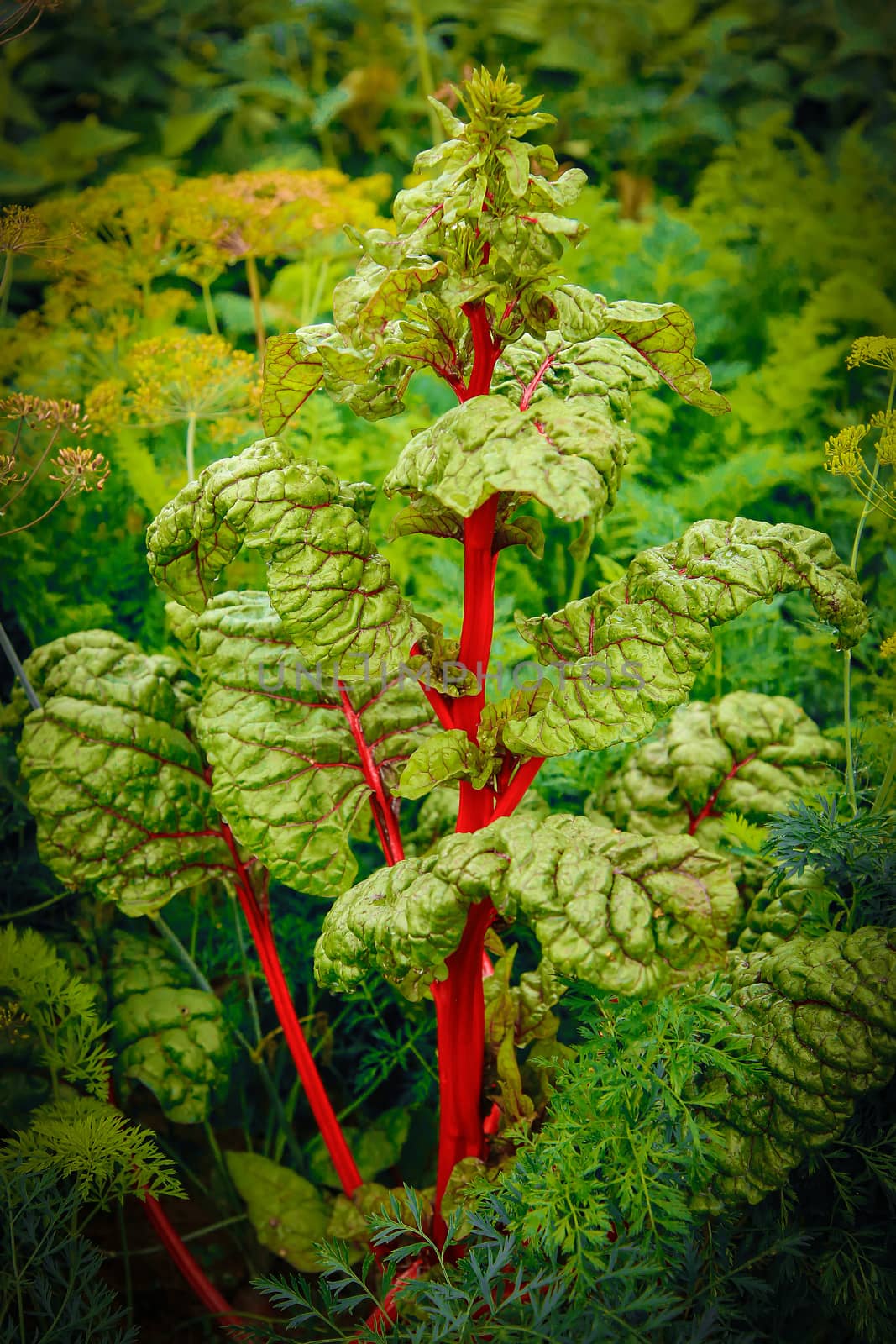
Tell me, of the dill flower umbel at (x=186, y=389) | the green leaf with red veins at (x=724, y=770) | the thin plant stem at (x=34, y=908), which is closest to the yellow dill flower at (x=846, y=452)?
the green leaf with red veins at (x=724, y=770)

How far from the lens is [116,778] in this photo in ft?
3.23

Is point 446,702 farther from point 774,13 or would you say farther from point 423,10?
point 774,13

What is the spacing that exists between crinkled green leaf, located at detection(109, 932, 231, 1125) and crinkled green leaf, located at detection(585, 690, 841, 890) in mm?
493

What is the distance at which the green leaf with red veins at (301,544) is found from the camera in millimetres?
755

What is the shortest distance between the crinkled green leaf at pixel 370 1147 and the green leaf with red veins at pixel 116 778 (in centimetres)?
35

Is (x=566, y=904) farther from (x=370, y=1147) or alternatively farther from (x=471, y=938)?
(x=370, y=1147)

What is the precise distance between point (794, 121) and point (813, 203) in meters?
0.72

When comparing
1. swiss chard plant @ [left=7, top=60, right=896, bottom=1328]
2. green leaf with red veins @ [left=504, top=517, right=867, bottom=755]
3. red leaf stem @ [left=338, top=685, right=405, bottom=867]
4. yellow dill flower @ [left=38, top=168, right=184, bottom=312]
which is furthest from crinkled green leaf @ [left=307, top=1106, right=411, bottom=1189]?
yellow dill flower @ [left=38, top=168, right=184, bottom=312]

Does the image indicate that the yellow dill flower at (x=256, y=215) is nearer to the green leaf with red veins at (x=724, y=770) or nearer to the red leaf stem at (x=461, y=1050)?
the green leaf with red veins at (x=724, y=770)

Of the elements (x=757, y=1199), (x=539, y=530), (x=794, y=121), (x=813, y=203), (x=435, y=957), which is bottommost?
(x=757, y=1199)

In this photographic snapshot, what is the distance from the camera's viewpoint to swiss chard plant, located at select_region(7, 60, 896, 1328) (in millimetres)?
708

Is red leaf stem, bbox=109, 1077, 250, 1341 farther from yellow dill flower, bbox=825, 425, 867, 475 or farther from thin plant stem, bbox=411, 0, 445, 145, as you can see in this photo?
thin plant stem, bbox=411, 0, 445, 145

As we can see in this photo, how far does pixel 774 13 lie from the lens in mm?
2240

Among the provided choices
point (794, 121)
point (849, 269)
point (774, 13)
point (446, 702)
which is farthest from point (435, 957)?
point (774, 13)
